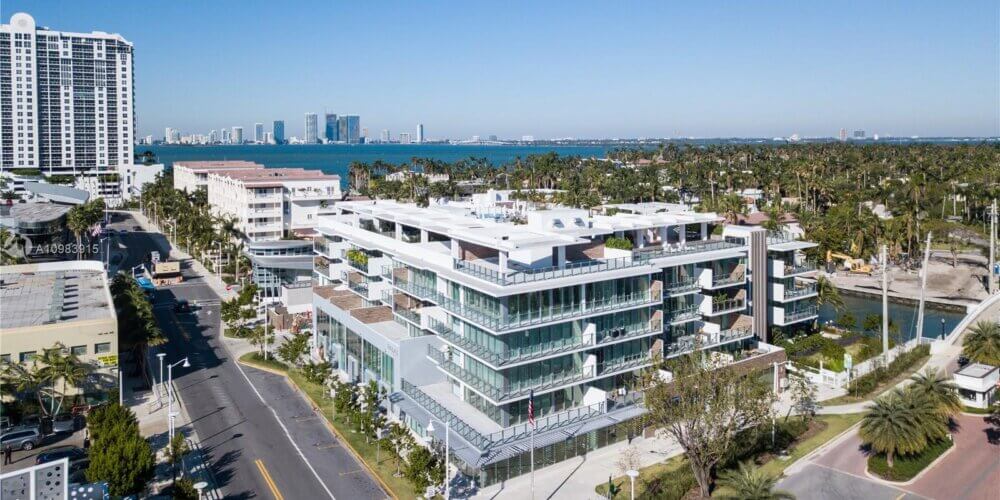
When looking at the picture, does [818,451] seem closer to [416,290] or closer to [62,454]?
[416,290]

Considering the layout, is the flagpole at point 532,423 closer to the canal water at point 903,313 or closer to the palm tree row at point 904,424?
the palm tree row at point 904,424

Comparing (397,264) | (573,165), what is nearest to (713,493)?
(397,264)

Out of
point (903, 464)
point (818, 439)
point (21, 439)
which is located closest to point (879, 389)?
point (818, 439)

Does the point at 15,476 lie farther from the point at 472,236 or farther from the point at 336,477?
the point at 472,236

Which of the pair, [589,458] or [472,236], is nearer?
[589,458]

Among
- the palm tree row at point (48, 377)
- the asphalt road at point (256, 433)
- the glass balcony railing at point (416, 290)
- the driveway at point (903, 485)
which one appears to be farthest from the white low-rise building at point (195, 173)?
the driveway at point (903, 485)
